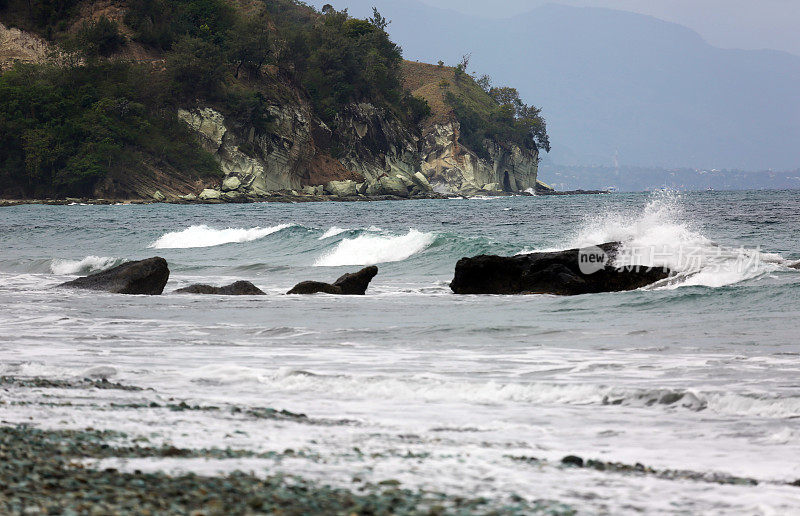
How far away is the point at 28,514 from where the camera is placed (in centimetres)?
308

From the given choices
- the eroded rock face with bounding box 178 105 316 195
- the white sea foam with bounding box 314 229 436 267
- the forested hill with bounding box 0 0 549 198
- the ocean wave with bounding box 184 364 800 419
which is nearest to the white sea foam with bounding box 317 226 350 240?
the white sea foam with bounding box 314 229 436 267

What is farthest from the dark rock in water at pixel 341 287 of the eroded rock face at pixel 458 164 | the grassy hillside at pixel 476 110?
the grassy hillside at pixel 476 110

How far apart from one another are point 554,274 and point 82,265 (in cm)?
1318

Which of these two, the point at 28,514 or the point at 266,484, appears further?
the point at 266,484

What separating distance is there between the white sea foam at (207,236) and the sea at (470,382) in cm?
1489

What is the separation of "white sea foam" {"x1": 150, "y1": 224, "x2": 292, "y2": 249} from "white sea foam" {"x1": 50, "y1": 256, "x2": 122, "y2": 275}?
30.9 feet

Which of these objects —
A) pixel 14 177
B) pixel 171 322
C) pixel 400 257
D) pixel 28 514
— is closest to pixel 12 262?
pixel 400 257

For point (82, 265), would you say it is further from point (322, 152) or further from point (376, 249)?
point (322, 152)

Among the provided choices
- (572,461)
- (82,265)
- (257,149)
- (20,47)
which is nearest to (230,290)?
(82,265)

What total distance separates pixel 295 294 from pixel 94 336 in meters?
5.46

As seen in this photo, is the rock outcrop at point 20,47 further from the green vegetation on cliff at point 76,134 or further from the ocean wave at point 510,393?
the ocean wave at point 510,393

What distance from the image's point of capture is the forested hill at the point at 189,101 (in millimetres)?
79125

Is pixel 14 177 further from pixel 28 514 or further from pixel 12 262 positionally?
pixel 28 514

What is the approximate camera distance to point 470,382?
6.74 m
